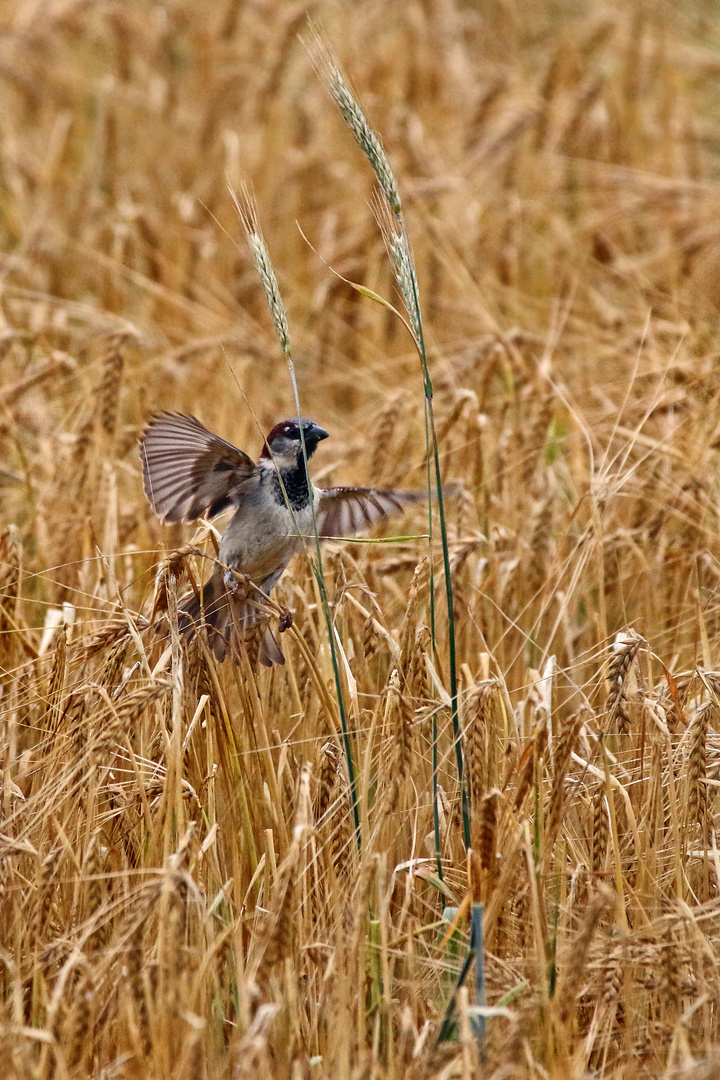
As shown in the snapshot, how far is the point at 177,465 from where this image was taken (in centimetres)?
288

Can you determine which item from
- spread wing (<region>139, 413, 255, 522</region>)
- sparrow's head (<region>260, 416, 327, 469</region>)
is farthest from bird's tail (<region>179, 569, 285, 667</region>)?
sparrow's head (<region>260, 416, 327, 469</region>)

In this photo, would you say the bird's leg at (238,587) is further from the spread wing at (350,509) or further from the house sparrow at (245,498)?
the spread wing at (350,509)

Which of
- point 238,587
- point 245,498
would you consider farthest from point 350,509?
point 238,587

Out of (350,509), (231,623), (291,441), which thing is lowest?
(231,623)

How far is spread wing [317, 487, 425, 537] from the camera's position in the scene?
119 inches

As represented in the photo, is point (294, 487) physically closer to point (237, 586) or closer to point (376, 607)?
point (237, 586)

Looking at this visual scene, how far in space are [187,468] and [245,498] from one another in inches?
7.2

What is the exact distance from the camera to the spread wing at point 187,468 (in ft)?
9.01

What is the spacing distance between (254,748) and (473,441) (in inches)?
60.3

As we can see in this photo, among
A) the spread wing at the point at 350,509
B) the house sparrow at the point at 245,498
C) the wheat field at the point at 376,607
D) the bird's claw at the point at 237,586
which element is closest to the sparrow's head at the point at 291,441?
the house sparrow at the point at 245,498

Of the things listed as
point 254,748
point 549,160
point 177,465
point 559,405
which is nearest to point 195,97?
point 549,160

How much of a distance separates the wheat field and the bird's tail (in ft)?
0.20

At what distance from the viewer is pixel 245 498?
119 inches

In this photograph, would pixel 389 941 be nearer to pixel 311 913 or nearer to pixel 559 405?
pixel 311 913
